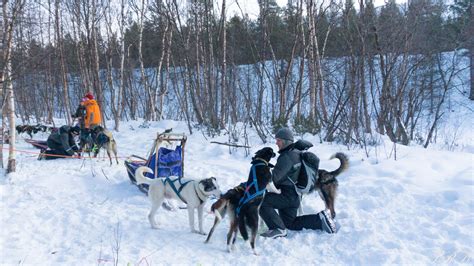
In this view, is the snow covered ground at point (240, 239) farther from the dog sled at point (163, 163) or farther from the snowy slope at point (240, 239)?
the dog sled at point (163, 163)

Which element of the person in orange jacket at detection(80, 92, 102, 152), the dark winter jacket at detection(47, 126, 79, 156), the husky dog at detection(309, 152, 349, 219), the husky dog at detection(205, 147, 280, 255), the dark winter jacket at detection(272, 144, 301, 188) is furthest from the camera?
the person in orange jacket at detection(80, 92, 102, 152)

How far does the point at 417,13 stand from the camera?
988 cm

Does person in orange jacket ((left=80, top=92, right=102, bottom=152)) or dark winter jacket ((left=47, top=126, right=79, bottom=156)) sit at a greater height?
person in orange jacket ((left=80, top=92, right=102, bottom=152))

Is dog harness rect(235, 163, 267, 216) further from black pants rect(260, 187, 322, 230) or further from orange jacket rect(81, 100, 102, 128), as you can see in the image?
orange jacket rect(81, 100, 102, 128)

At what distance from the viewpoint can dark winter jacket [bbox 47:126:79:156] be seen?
9.31 meters

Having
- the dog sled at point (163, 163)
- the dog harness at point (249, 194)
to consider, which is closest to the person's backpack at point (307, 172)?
the dog harness at point (249, 194)

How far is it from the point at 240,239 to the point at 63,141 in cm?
650

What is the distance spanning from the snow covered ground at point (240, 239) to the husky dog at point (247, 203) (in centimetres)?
22

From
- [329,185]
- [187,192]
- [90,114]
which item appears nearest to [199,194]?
[187,192]

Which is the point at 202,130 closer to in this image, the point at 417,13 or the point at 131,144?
the point at 131,144

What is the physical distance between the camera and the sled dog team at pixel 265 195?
13.7ft

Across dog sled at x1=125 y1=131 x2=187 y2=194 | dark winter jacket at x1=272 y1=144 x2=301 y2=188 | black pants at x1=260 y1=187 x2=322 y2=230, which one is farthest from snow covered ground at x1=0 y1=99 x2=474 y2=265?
dark winter jacket at x1=272 y1=144 x2=301 y2=188

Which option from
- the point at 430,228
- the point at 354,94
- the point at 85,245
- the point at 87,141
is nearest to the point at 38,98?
the point at 87,141

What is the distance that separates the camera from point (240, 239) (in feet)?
14.6
